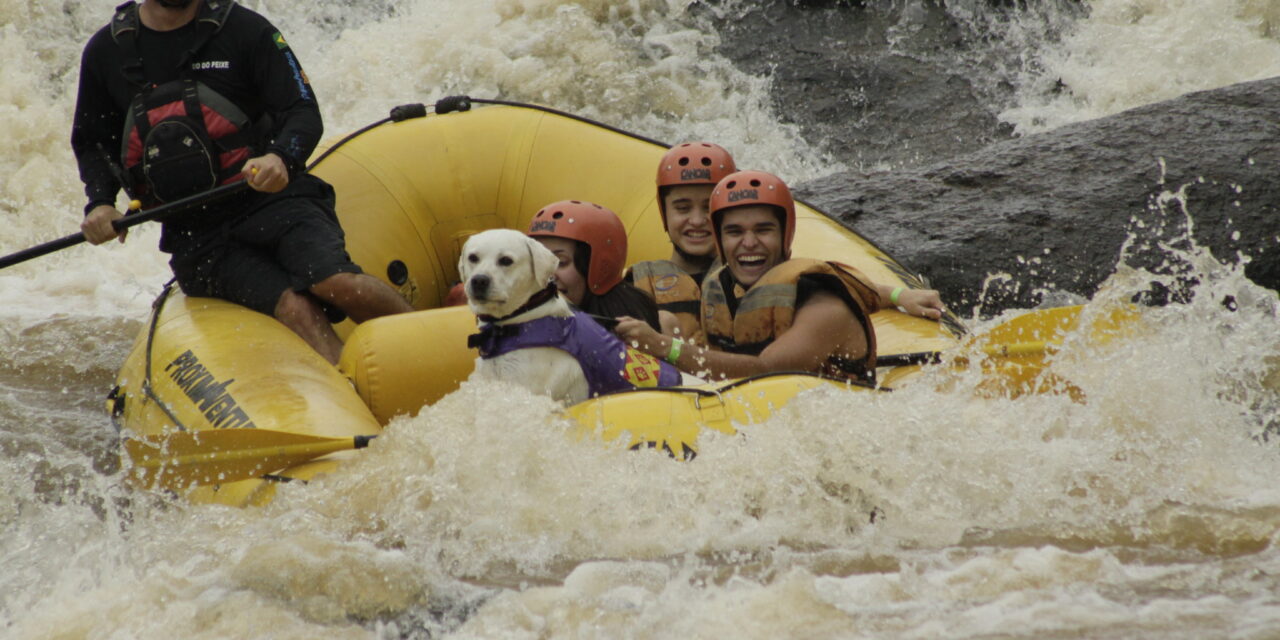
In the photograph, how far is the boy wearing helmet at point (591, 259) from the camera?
173 inches

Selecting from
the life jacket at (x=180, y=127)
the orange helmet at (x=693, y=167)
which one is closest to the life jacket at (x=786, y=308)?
the orange helmet at (x=693, y=167)

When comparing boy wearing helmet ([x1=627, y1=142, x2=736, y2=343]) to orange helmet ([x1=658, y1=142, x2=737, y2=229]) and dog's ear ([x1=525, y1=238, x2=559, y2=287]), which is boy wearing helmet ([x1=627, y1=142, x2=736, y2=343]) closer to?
orange helmet ([x1=658, y1=142, x2=737, y2=229])

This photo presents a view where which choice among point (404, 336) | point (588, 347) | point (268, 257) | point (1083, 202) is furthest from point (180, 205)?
point (1083, 202)

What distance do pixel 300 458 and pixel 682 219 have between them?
1775mm

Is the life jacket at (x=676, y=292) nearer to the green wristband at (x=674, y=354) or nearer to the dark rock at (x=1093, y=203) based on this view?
the green wristband at (x=674, y=354)

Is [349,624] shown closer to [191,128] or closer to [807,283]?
[807,283]

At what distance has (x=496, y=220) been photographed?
225 inches

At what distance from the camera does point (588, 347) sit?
3.71 m

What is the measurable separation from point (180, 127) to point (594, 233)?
5.34ft

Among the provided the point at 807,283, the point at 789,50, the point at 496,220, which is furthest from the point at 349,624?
the point at 789,50

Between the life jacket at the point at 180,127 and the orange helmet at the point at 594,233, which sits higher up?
the life jacket at the point at 180,127

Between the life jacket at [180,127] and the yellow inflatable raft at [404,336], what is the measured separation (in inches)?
19.7

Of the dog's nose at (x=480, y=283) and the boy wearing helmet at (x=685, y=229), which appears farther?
the boy wearing helmet at (x=685, y=229)

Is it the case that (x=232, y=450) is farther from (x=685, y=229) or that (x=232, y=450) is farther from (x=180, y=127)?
(x=685, y=229)
